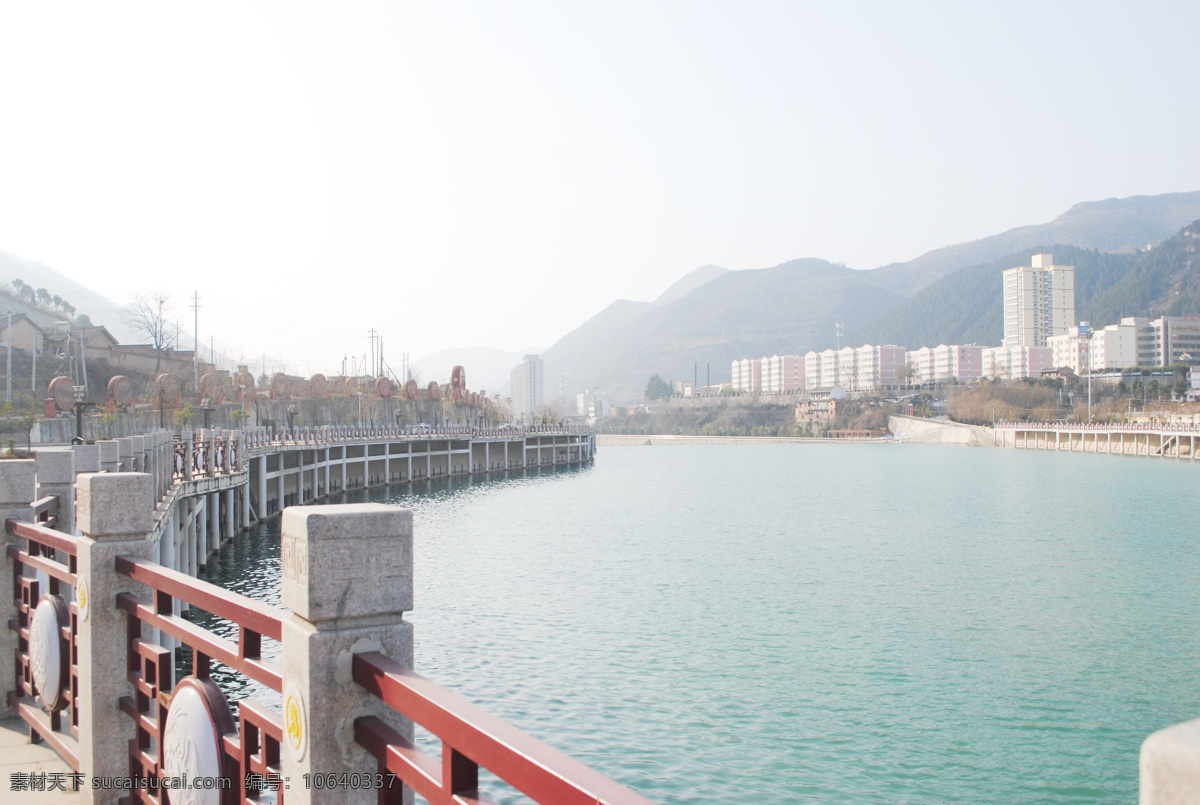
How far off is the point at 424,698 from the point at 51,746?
13.5 feet

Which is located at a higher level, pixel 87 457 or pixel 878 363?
pixel 878 363

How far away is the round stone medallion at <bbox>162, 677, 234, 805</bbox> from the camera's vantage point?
3.11 metres

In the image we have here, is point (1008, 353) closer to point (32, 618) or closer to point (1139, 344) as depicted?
point (1139, 344)

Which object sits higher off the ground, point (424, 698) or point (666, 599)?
point (424, 698)

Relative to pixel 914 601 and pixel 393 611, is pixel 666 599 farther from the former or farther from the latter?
pixel 393 611

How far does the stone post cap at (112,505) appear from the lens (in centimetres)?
392

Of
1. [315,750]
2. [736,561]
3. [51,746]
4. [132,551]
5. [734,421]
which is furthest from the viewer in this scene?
[734,421]

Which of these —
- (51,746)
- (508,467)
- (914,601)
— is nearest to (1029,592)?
(914,601)

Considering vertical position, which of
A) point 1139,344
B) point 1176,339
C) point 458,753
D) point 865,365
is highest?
point 1176,339

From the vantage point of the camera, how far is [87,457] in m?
10.6

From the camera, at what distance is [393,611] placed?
2348 millimetres

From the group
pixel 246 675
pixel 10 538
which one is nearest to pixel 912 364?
pixel 10 538

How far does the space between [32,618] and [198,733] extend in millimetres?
2637

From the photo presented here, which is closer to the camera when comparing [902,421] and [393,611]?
[393,611]
